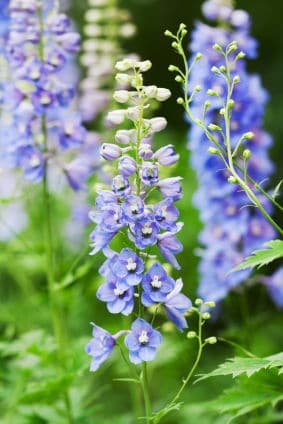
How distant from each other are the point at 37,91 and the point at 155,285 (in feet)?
5.12

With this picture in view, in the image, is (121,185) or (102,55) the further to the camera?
(102,55)

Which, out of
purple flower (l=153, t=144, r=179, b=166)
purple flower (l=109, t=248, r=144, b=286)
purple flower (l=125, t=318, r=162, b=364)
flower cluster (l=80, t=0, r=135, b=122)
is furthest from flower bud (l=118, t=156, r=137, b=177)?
flower cluster (l=80, t=0, r=135, b=122)

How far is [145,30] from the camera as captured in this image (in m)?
10.2

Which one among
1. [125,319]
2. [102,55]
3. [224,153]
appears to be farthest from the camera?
[102,55]

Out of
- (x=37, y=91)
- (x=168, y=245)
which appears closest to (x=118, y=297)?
(x=168, y=245)

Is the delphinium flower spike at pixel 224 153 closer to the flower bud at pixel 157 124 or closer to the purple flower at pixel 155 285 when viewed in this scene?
the flower bud at pixel 157 124

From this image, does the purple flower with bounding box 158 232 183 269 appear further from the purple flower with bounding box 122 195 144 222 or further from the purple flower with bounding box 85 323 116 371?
the purple flower with bounding box 85 323 116 371

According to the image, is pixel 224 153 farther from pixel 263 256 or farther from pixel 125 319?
pixel 263 256

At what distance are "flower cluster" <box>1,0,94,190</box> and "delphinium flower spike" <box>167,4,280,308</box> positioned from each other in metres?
0.58

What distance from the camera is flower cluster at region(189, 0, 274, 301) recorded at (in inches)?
173

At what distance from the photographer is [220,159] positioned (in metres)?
4.45

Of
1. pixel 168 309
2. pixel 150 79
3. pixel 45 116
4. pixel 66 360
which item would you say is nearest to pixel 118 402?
pixel 66 360

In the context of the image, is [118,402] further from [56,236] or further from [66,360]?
[66,360]

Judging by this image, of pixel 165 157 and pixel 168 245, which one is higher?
pixel 165 157
